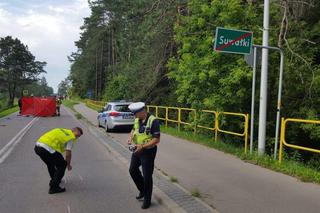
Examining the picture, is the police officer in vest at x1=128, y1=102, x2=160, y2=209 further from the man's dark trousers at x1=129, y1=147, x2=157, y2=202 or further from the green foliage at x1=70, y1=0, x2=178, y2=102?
the green foliage at x1=70, y1=0, x2=178, y2=102

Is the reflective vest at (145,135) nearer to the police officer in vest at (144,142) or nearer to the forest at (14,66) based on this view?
the police officer in vest at (144,142)

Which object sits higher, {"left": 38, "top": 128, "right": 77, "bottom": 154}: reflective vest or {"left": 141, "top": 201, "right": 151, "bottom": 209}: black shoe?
{"left": 38, "top": 128, "right": 77, "bottom": 154}: reflective vest

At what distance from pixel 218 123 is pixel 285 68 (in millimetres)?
2739

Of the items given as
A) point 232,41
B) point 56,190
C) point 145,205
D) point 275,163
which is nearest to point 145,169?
point 145,205

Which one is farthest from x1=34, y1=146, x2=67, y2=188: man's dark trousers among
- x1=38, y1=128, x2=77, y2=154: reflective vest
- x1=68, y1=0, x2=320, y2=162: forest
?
x1=68, y1=0, x2=320, y2=162: forest

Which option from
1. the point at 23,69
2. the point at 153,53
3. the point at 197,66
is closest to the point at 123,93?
the point at 153,53

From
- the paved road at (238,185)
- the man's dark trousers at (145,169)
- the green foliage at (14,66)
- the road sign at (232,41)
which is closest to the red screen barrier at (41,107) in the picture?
the paved road at (238,185)

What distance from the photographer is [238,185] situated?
7.25 meters

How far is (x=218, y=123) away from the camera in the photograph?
42.0 ft

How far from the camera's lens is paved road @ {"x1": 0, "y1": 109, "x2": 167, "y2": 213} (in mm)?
6039

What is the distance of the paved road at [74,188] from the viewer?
19.8 feet

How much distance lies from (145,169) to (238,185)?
227cm

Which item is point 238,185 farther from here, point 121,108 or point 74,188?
point 121,108

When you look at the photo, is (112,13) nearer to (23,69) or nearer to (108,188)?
(23,69)
